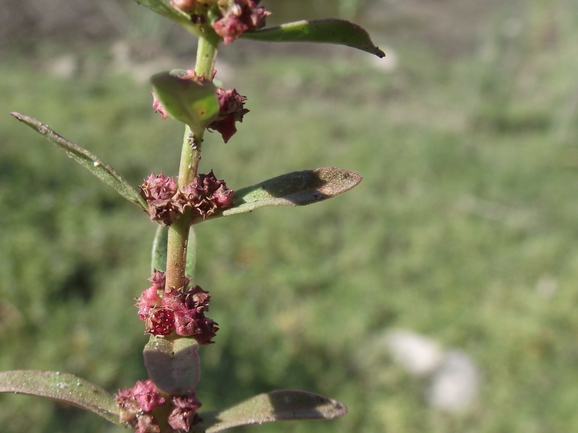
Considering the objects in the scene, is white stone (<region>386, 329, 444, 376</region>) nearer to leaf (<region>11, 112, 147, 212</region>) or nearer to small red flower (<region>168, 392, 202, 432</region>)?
small red flower (<region>168, 392, 202, 432</region>)

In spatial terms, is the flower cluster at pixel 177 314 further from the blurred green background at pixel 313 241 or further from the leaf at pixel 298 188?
the blurred green background at pixel 313 241

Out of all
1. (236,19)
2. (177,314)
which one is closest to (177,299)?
(177,314)

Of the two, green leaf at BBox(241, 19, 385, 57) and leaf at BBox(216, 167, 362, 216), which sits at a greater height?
green leaf at BBox(241, 19, 385, 57)

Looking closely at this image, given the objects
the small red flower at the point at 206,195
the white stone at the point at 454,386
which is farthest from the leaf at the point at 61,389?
the white stone at the point at 454,386

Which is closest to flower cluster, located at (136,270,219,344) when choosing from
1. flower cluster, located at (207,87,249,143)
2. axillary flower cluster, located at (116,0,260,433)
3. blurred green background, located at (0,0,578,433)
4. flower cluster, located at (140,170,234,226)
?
axillary flower cluster, located at (116,0,260,433)

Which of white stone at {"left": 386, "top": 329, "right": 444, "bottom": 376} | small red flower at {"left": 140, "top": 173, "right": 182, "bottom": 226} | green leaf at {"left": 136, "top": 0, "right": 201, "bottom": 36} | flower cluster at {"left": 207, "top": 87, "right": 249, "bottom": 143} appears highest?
white stone at {"left": 386, "top": 329, "right": 444, "bottom": 376}

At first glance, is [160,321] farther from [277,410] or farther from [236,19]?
[236,19]

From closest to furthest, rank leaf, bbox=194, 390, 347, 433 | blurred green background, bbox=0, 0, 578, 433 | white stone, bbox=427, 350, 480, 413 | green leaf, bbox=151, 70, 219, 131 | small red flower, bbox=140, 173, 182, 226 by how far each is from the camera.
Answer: green leaf, bbox=151, 70, 219, 131
small red flower, bbox=140, 173, 182, 226
leaf, bbox=194, 390, 347, 433
blurred green background, bbox=0, 0, 578, 433
white stone, bbox=427, 350, 480, 413
